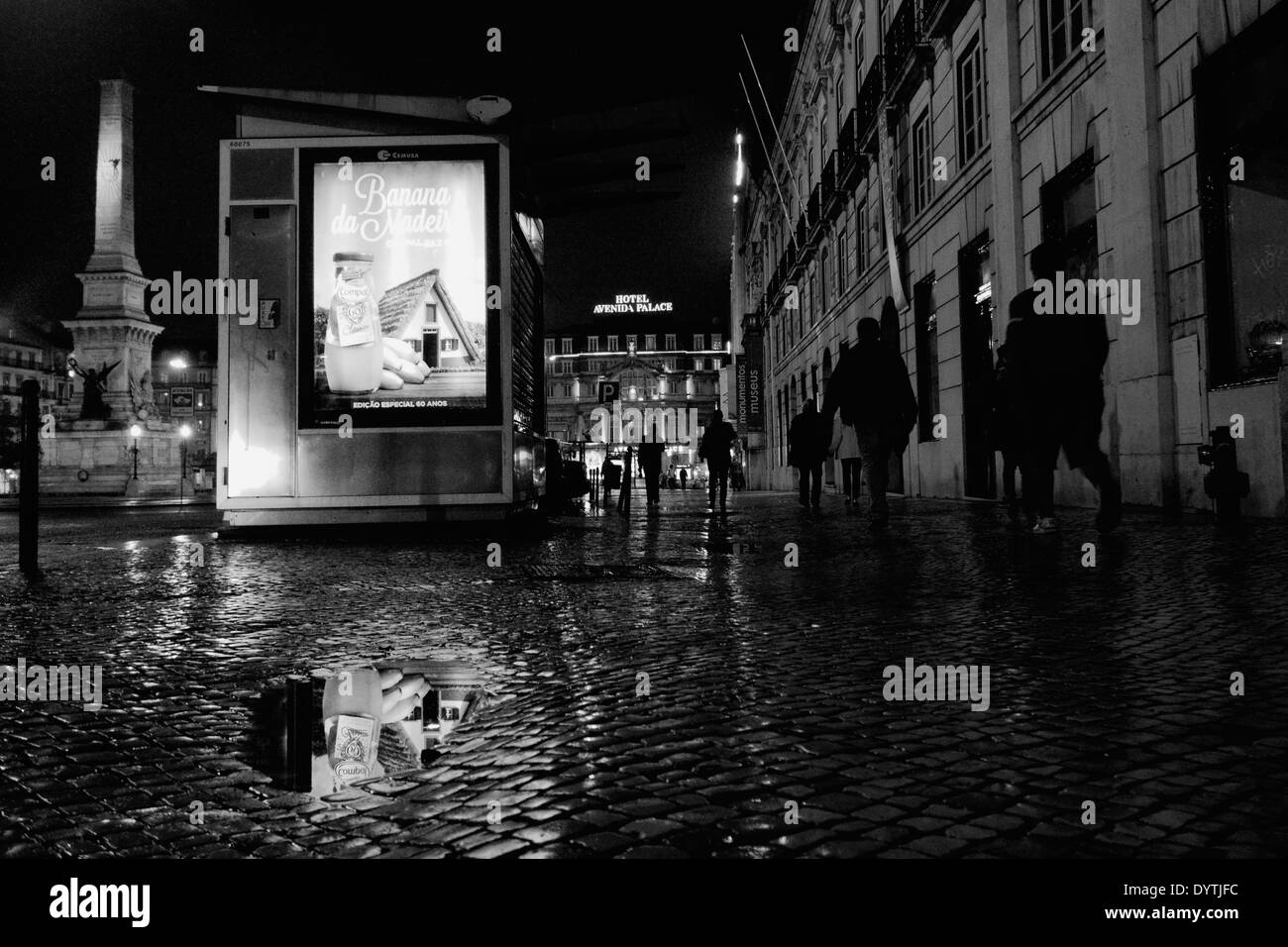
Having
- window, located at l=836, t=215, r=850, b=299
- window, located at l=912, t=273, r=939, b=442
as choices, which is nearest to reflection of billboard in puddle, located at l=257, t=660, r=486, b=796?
window, located at l=912, t=273, r=939, b=442

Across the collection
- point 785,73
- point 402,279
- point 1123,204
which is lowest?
point 402,279

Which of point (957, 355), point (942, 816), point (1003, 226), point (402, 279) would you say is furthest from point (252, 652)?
point (957, 355)

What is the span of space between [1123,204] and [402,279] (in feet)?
26.9

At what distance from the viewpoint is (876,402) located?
401 inches

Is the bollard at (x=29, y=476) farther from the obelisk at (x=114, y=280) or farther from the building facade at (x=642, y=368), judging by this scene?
the building facade at (x=642, y=368)

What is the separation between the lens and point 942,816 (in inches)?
70.8

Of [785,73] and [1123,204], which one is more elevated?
[785,73]

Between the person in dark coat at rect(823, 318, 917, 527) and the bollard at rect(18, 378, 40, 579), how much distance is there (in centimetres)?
740

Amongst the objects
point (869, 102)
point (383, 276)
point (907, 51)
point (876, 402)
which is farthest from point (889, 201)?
point (383, 276)

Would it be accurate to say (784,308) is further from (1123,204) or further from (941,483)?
(1123,204)

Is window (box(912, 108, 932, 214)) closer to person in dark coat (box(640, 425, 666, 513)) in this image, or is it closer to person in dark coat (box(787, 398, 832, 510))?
person in dark coat (box(787, 398, 832, 510))

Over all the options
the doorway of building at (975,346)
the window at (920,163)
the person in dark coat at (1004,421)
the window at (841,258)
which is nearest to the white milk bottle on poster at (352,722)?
the person in dark coat at (1004,421)

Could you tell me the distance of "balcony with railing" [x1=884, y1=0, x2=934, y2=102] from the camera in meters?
19.0

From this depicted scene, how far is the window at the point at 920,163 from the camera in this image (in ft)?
65.5
